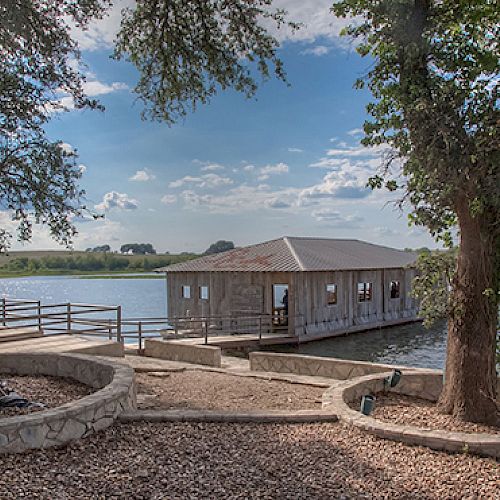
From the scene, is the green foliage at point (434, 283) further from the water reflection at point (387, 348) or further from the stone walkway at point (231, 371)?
the water reflection at point (387, 348)

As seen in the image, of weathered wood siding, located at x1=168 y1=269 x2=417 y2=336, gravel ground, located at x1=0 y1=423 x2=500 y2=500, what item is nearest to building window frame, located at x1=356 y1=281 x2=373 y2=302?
weathered wood siding, located at x1=168 y1=269 x2=417 y2=336

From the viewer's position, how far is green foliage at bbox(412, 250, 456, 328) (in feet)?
21.6

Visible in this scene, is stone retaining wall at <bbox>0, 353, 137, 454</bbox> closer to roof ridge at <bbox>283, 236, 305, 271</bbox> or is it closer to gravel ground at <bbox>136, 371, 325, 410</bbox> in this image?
gravel ground at <bbox>136, 371, 325, 410</bbox>

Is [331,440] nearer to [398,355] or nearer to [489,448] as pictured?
[489,448]

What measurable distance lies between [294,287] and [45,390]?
14.3 metres

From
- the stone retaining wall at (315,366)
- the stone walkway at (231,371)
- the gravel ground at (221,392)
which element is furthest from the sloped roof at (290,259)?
the gravel ground at (221,392)

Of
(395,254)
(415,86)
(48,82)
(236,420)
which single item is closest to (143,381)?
(236,420)

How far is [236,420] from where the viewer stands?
219 inches

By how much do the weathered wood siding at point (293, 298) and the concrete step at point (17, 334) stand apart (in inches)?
393

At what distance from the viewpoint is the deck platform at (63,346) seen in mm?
10141

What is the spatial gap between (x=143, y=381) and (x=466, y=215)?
5.86 m

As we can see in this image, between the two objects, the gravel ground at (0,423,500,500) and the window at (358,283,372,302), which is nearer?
the gravel ground at (0,423,500,500)

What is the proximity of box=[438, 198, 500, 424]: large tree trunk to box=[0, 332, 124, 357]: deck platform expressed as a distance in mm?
7014

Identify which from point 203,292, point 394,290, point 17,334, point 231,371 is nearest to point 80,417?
point 231,371
